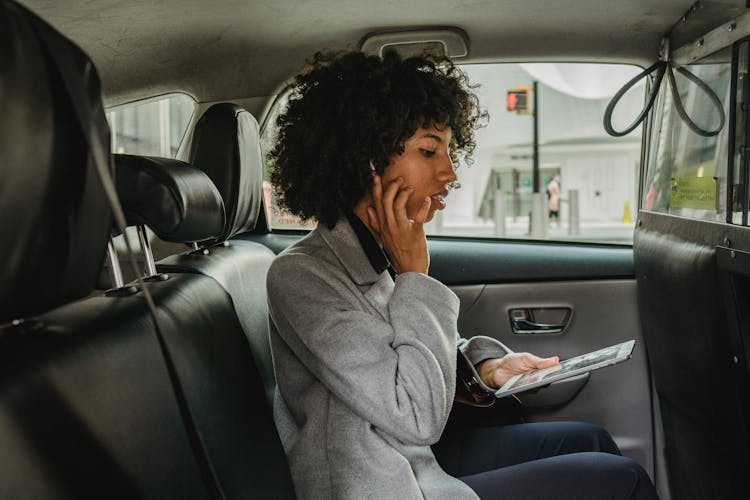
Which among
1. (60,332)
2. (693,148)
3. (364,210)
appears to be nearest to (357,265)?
(364,210)

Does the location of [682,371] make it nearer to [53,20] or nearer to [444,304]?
[444,304]

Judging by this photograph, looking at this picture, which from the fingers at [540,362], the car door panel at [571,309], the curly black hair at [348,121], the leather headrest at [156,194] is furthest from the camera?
the car door panel at [571,309]

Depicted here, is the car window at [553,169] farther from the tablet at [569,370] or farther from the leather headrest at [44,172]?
the leather headrest at [44,172]

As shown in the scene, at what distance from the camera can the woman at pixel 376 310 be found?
55.7 inches

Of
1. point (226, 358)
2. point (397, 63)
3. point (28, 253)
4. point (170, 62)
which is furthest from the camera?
point (170, 62)

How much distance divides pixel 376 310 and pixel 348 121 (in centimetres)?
40

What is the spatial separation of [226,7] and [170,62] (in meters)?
0.35

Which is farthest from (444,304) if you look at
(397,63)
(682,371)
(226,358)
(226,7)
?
(226,7)

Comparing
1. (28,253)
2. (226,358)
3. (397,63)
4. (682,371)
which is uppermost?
(397,63)

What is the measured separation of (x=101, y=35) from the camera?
216 cm

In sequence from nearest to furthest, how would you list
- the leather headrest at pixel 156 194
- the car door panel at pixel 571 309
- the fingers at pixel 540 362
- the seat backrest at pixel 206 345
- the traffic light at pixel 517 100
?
the seat backrest at pixel 206 345, the leather headrest at pixel 156 194, the fingers at pixel 540 362, the car door panel at pixel 571 309, the traffic light at pixel 517 100

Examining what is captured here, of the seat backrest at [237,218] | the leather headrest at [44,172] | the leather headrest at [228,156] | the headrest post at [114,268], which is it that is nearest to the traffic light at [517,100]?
the seat backrest at [237,218]

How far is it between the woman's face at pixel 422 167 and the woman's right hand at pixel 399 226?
0.01m

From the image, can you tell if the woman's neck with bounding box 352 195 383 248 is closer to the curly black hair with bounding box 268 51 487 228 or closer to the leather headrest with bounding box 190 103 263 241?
the curly black hair with bounding box 268 51 487 228
